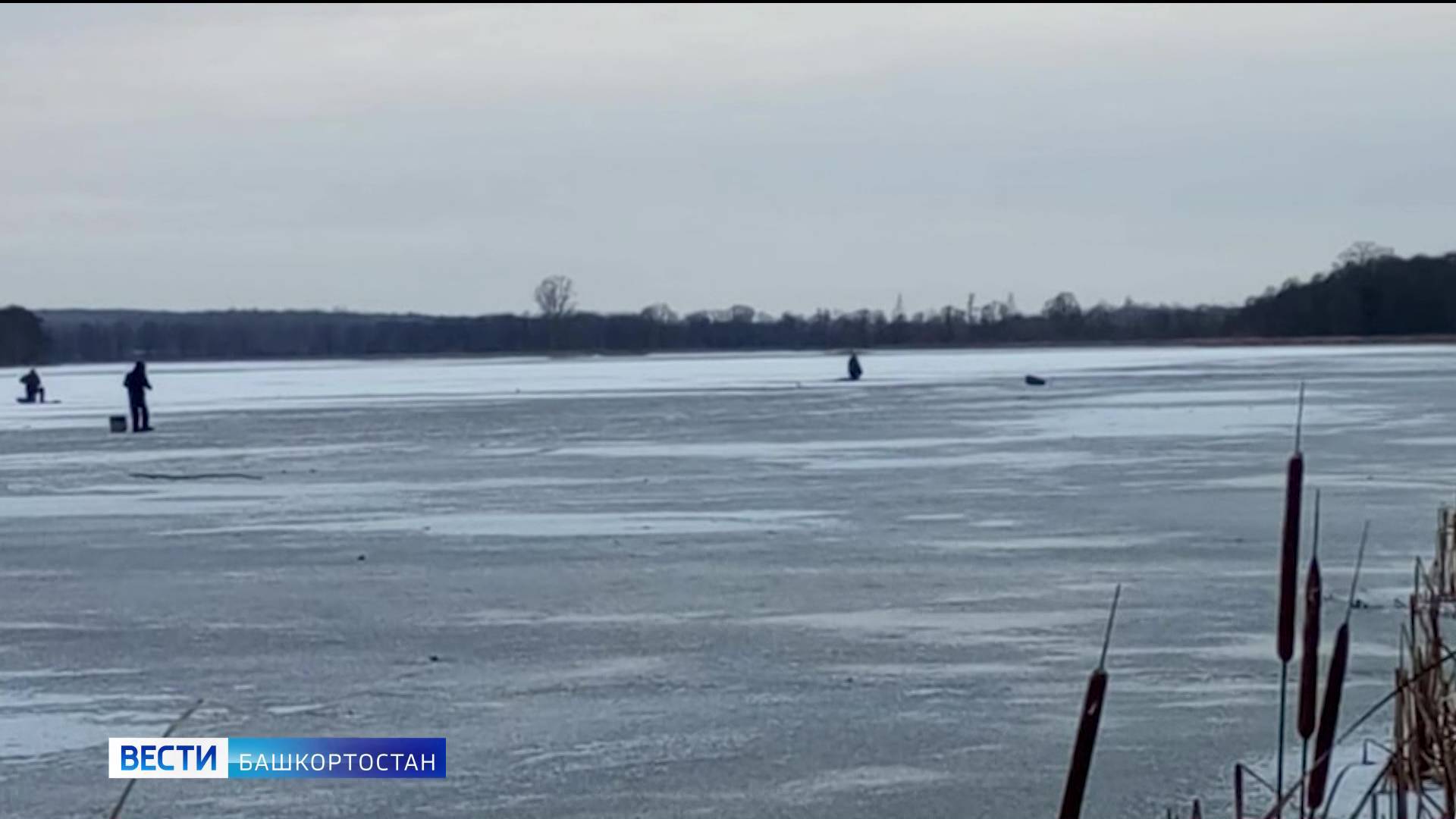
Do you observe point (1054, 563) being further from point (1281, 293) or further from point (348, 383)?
point (1281, 293)

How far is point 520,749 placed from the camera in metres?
8.23

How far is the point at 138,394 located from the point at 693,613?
78.9 ft

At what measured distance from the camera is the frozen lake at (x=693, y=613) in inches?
305

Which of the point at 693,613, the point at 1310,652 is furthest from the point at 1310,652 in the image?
the point at 693,613

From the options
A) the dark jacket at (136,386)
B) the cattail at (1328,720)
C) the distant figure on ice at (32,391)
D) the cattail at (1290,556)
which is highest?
the cattail at (1290,556)

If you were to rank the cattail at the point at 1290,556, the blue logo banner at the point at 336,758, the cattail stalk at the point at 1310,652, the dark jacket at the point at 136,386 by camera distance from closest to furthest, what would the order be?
the cattail at the point at 1290,556
the cattail stalk at the point at 1310,652
the blue logo banner at the point at 336,758
the dark jacket at the point at 136,386

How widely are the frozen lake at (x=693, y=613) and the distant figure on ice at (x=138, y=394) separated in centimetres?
558

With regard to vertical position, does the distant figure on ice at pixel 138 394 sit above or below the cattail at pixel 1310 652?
below

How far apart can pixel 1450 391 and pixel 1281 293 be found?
92.7 metres

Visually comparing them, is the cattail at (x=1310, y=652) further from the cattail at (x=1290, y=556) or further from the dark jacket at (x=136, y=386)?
the dark jacket at (x=136, y=386)

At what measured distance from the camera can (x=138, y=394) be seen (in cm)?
3403

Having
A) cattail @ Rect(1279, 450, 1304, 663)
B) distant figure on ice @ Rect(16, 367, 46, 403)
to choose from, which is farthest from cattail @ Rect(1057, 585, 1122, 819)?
distant figure on ice @ Rect(16, 367, 46, 403)

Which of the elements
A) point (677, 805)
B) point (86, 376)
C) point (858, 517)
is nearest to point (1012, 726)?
point (677, 805)

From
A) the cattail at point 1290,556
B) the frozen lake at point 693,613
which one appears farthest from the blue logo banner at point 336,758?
the cattail at point 1290,556
